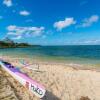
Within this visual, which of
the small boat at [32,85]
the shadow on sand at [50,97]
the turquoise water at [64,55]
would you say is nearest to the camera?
the small boat at [32,85]

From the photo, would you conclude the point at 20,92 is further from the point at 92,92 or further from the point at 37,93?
the point at 92,92

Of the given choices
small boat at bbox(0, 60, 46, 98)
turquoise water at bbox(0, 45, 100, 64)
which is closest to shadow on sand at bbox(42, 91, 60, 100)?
small boat at bbox(0, 60, 46, 98)

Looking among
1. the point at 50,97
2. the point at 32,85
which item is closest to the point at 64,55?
the point at 50,97

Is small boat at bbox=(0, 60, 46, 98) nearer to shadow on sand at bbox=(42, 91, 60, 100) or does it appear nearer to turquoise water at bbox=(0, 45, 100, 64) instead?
shadow on sand at bbox=(42, 91, 60, 100)

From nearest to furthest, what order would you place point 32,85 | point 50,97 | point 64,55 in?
point 32,85 → point 50,97 → point 64,55

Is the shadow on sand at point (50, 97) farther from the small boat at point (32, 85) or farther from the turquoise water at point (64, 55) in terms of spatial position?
the turquoise water at point (64, 55)

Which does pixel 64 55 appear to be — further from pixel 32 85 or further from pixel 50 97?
pixel 32 85

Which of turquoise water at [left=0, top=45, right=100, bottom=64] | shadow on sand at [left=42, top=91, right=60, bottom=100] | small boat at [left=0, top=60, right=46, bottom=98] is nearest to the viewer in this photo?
small boat at [left=0, top=60, right=46, bottom=98]

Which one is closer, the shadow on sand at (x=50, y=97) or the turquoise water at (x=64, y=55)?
the shadow on sand at (x=50, y=97)

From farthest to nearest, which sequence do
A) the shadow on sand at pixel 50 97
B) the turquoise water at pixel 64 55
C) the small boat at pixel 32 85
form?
the turquoise water at pixel 64 55 → the shadow on sand at pixel 50 97 → the small boat at pixel 32 85

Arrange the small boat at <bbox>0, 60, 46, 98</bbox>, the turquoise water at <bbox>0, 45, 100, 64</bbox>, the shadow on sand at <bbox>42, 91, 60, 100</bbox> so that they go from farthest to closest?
the turquoise water at <bbox>0, 45, 100, 64</bbox> → the shadow on sand at <bbox>42, 91, 60, 100</bbox> → the small boat at <bbox>0, 60, 46, 98</bbox>

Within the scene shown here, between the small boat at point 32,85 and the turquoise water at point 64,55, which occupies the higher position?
the small boat at point 32,85

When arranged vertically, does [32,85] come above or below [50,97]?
above

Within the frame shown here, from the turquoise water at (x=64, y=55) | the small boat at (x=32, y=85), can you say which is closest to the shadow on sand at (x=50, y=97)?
the small boat at (x=32, y=85)
